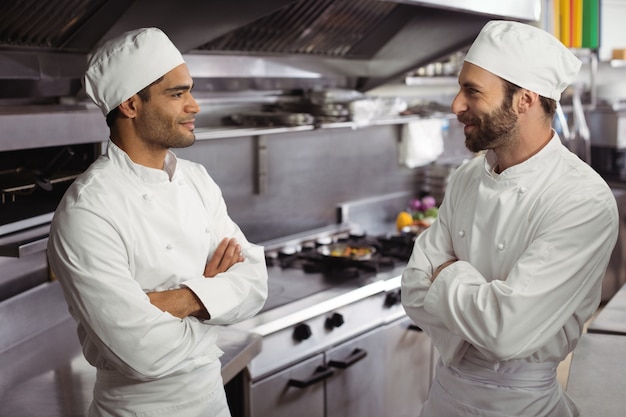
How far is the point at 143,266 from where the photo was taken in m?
1.90

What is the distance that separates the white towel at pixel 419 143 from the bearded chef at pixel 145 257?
270 cm

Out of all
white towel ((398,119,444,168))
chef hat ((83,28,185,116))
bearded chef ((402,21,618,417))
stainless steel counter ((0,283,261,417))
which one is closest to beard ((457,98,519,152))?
bearded chef ((402,21,618,417))

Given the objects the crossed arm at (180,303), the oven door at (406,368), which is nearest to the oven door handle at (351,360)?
the oven door at (406,368)

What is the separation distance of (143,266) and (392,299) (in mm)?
1749

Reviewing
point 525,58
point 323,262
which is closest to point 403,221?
point 323,262

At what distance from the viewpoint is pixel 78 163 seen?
2.54 m

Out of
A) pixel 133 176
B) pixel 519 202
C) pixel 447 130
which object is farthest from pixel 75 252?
pixel 447 130

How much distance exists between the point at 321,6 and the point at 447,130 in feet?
6.13

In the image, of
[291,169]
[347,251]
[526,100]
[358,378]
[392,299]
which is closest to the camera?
[526,100]

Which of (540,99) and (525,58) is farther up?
(525,58)

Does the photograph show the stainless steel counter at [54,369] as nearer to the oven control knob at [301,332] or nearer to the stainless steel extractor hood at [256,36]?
the oven control knob at [301,332]

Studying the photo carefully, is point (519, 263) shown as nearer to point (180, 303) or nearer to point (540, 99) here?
point (540, 99)

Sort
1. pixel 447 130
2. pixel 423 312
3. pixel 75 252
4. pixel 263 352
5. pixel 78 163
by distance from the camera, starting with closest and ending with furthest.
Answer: pixel 75 252 < pixel 423 312 < pixel 78 163 < pixel 263 352 < pixel 447 130

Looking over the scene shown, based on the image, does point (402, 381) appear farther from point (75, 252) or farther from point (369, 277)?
point (75, 252)
